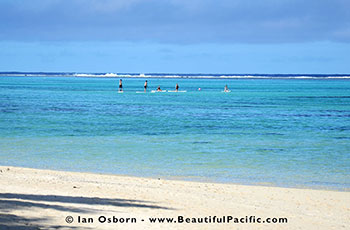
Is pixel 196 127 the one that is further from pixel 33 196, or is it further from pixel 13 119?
pixel 33 196

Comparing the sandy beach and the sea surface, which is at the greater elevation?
the sea surface

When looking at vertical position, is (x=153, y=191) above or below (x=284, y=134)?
below

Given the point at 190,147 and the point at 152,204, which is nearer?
the point at 152,204

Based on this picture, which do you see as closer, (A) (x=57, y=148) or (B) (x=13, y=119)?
(A) (x=57, y=148)

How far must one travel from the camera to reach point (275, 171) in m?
18.1

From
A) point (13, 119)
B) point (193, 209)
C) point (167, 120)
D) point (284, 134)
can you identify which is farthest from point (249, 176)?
point (13, 119)

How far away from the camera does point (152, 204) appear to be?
1212 cm

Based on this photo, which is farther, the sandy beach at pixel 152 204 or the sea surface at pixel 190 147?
the sea surface at pixel 190 147

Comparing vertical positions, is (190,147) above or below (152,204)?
above

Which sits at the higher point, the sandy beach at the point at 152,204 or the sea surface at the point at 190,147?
the sea surface at the point at 190,147

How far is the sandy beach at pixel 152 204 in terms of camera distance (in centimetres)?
1025

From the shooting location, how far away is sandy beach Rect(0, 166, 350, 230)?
1025 centimetres

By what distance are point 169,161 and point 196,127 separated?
527 inches

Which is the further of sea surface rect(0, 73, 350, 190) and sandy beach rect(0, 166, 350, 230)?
sea surface rect(0, 73, 350, 190)
